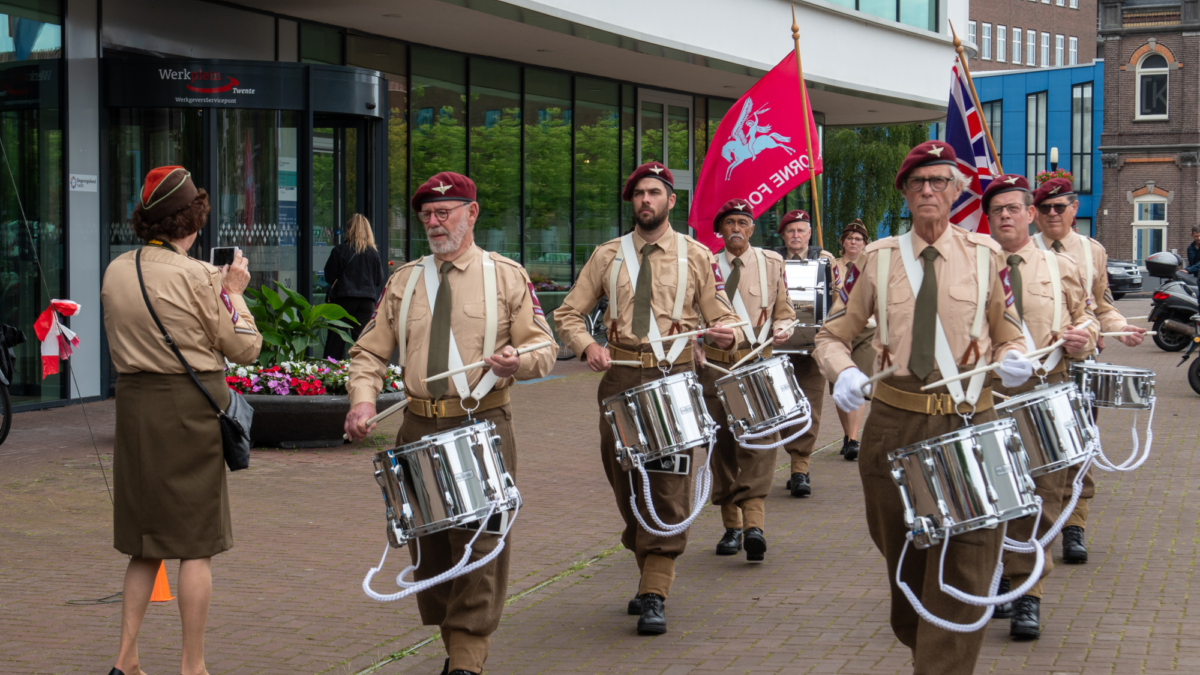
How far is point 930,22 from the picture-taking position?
25.7 m

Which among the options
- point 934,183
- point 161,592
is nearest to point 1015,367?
point 934,183

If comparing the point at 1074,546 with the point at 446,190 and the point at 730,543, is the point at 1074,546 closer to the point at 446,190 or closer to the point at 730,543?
the point at 730,543

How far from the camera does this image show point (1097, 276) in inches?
277

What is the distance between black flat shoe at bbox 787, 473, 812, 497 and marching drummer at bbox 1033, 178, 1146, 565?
2.17 meters

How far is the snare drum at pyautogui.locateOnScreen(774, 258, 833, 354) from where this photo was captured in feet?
29.7

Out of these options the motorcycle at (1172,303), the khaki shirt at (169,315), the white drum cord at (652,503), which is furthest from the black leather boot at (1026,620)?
the motorcycle at (1172,303)

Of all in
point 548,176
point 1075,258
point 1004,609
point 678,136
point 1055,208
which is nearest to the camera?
point 1004,609

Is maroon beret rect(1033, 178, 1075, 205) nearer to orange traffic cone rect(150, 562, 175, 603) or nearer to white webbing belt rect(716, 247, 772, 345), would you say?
white webbing belt rect(716, 247, 772, 345)

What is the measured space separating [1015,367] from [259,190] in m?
10.7

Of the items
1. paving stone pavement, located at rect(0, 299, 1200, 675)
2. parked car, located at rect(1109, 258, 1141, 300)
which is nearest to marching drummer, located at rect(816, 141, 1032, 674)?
paving stone pavement, located at rect(0, 299, 1200, 675)

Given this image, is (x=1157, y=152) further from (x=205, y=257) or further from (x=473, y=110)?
(x=205, y=257)

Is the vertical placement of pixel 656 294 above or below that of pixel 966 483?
Result: above

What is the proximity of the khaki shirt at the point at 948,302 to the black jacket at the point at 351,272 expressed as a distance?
925 centimetres

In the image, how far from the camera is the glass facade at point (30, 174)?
12391 mm
